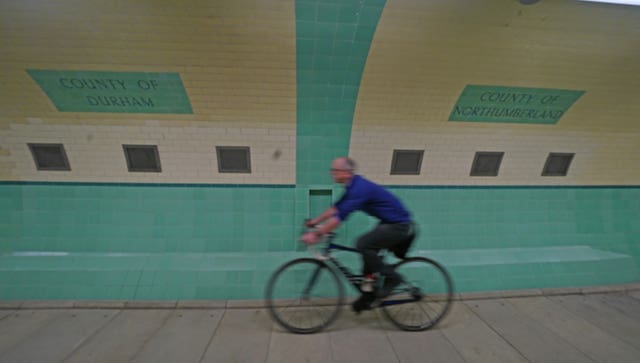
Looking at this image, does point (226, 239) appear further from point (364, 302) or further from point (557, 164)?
point (557, 164)

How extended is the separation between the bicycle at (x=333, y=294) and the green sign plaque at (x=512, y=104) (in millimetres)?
2072

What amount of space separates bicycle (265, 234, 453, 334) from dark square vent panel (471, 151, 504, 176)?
158 cm

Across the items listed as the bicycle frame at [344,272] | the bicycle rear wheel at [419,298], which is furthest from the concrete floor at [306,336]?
the bicycle frame at [344,272]

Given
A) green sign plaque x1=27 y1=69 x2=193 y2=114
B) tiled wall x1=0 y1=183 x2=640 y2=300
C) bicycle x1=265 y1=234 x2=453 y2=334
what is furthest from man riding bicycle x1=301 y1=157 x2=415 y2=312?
green sign plaque x1=27 y1=69 x2=193 y2=114

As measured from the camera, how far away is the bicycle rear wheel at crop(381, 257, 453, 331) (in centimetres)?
265

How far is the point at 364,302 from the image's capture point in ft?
8.44

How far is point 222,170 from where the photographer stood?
330cm

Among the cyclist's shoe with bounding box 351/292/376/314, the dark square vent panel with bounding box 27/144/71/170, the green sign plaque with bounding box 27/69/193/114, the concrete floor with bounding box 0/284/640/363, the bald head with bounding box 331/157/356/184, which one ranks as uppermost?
the green sign plaque with bounding box 27/69/193/114

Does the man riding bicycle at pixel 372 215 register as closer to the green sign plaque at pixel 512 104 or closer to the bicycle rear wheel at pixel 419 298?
the bicycle rear wheel at pixel 419 298

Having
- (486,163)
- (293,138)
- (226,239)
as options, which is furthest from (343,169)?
(486,163)

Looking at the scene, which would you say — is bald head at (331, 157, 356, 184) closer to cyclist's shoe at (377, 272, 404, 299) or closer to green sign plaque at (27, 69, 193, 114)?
cyclist's shoe at (377, 272, 404, 299)

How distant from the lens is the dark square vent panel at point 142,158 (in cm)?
321

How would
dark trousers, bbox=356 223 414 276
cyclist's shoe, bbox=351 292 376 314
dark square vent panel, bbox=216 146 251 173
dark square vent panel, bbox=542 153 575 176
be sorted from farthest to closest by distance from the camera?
dark square vent panel, bbox=542 153 575 176
dark square vent panel, bbox=216 146 251 173
cyclist's shoe, bbox=351 292 376 314
dark trousers, bbox=356 223 414 276

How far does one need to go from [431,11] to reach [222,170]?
3.07 meters
